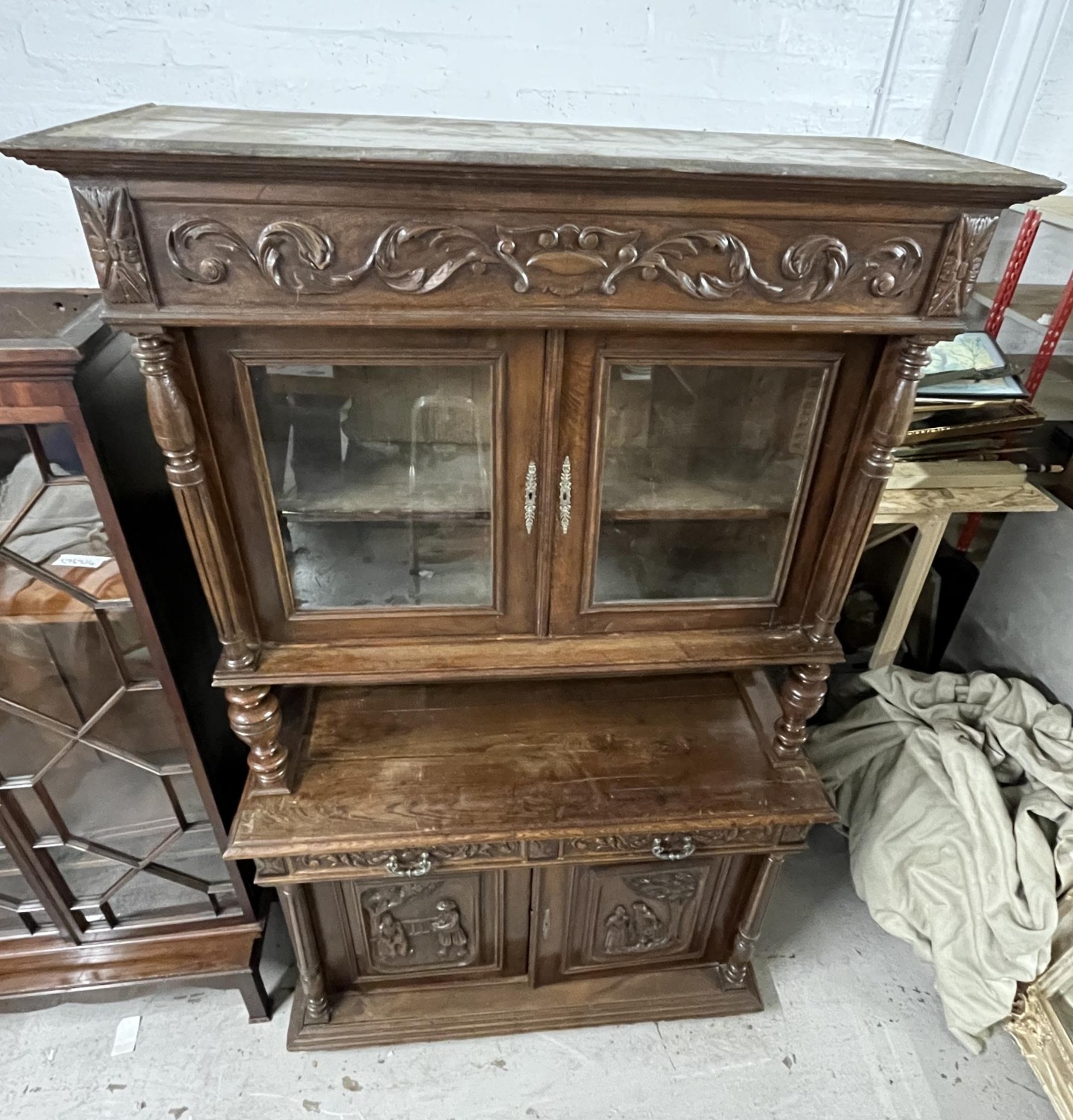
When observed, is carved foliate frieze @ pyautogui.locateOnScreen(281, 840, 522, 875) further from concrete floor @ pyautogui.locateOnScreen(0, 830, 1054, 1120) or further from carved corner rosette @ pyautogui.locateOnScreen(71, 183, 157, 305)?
carved corner rosette @ pyautogui.locateOnScreen(71, 183, 157, 305)

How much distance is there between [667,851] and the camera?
1.17 m

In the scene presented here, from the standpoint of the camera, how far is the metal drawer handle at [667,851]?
116 cm

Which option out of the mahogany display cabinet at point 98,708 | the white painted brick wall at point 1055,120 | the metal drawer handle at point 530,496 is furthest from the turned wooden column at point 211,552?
the white painted brick wall at point 1055,120

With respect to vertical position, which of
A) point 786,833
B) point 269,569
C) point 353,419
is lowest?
point 786,833

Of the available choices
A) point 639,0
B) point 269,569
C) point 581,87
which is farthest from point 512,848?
point 639,0

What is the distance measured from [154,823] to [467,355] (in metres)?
0.99

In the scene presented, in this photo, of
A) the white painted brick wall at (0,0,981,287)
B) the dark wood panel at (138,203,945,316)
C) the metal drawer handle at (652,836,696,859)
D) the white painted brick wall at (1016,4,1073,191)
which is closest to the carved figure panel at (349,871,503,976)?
the metal drawer handle at (652,836,696,859)

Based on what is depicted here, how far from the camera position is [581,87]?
1.21 meters

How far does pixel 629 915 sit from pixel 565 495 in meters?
0.81

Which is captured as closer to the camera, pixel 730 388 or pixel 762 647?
pixel 730 388

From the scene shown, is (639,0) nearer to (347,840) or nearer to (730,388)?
(730,388)

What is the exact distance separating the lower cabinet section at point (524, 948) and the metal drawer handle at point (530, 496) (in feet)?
1.99

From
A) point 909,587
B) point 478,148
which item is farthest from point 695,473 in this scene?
point 909,587

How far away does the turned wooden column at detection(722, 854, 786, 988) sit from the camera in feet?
4.06
